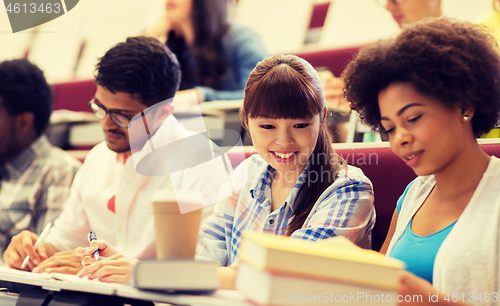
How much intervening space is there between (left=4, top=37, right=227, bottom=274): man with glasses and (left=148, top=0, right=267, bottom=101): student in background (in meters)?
0.66

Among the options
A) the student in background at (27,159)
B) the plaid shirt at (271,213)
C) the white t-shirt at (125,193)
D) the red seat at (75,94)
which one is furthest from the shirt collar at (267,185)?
the red seat at (75,94)

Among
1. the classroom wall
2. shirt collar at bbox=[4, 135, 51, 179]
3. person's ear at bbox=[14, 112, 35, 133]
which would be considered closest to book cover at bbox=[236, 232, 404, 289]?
shirt collar at bbox=[4, 135, 51, 179]

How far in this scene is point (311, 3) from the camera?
2.55 metres

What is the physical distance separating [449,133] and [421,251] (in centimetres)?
19

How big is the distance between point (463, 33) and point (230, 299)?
0.52 metres

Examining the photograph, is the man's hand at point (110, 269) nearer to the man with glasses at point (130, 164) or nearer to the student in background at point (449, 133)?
the man with glasses at point (130, 164)

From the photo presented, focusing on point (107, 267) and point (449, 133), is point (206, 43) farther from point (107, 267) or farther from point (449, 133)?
point (449, 133)

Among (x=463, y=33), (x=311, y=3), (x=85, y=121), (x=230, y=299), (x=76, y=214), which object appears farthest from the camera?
(x=311, y=3)

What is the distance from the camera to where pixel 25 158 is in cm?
151

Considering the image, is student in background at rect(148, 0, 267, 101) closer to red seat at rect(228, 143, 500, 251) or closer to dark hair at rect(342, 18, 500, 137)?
red seat at rect(228, 143, 500, 251)

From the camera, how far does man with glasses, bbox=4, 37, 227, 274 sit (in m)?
1.07

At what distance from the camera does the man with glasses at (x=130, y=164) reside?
1.07 m

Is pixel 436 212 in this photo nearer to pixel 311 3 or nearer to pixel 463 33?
pixel 463 33

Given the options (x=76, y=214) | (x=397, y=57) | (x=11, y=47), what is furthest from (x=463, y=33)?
(x=11, y=47)
